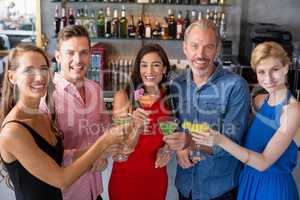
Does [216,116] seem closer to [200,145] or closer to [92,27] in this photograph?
[200,145]

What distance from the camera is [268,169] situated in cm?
204

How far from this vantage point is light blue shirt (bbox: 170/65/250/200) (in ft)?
6.79

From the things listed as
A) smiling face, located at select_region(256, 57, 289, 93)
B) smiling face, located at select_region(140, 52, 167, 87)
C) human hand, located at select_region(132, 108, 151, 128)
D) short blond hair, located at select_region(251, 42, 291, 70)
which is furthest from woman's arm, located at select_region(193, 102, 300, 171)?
smiling face, located at select_region(140, 52, 167, 87)

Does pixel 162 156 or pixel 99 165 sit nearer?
pixel 99 165

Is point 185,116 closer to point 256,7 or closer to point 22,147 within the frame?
point 22,147

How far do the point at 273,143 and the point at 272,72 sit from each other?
0.33m

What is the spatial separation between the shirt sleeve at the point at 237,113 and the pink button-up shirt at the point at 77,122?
644 millimetres

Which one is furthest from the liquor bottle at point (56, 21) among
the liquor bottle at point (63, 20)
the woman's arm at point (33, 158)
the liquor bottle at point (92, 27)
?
the woman's arm at point (33, 158)

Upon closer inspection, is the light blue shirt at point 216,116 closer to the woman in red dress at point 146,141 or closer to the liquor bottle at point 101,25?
the woman in red dress at point 146,141

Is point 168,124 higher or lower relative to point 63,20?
lower

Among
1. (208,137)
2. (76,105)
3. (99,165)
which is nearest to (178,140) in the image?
(208,137)

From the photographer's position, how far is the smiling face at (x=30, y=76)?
1788 millimetres

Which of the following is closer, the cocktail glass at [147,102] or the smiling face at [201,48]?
the smiling face at [201,48]

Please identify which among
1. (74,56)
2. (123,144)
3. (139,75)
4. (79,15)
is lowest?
(123,144)
